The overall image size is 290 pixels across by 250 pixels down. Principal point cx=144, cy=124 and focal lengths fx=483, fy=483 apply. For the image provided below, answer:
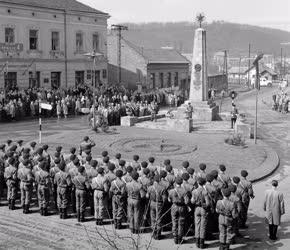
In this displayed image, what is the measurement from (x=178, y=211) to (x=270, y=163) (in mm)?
9055

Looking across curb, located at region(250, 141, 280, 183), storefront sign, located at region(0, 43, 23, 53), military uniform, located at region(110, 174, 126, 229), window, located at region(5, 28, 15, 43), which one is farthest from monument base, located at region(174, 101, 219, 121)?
military uniform, located at region(110, 174, 126, 229)

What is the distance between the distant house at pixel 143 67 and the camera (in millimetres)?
55125

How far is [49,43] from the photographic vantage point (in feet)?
135

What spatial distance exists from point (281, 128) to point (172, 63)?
31408 millimetres

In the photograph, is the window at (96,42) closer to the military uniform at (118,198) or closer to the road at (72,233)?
the road at (72,233)

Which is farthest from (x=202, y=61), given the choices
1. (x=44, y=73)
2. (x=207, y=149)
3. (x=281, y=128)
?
(x=44, y=73)

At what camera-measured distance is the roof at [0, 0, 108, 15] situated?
3894cm

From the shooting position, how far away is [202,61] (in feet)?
101

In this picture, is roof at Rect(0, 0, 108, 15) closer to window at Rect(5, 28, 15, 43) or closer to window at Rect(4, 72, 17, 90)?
window at Rect(5, 28, 15, 43)

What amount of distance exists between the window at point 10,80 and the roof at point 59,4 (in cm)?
553

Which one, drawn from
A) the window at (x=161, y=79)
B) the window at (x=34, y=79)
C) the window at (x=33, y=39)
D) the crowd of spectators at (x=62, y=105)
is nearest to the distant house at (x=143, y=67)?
the window at (x=161, y=79)

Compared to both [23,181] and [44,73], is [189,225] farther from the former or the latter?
[44,73]

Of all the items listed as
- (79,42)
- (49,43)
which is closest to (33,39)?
(49,43)

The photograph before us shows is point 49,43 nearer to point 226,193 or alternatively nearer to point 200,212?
point 200,212
